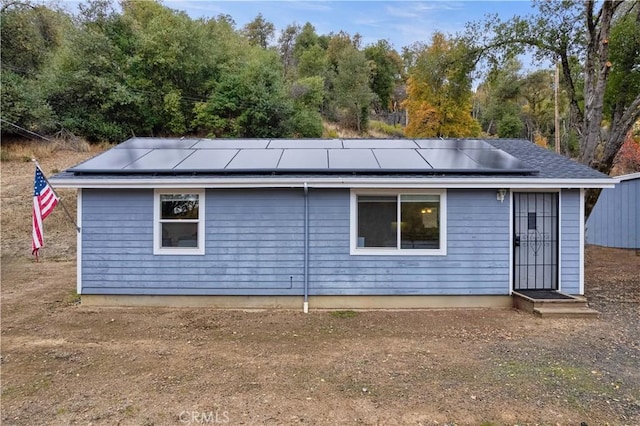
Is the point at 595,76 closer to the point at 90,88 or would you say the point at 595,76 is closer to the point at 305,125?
the point at 305,125

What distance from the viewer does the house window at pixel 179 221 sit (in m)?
7.02

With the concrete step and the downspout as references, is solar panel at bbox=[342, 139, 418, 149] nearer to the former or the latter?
the downspout

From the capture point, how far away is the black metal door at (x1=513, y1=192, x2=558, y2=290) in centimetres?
718

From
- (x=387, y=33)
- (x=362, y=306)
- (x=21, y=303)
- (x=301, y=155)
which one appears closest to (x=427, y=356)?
(x=362, y=306)

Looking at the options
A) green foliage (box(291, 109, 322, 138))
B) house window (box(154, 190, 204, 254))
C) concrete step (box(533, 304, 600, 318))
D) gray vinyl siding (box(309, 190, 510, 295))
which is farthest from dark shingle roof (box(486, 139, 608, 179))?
green foliage (box(291, 109, 322, 138))

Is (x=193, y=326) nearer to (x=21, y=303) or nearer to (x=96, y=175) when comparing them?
(x=96, y=175)

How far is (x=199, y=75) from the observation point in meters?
20.7

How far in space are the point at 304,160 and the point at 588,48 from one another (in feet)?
32.2

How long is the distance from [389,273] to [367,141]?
139 inches

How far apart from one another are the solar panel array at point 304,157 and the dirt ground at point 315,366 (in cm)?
254

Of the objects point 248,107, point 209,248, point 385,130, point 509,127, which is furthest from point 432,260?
point 509,127

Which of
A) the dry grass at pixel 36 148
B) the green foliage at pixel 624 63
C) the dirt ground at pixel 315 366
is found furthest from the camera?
the dry grass at pixel 36 148
